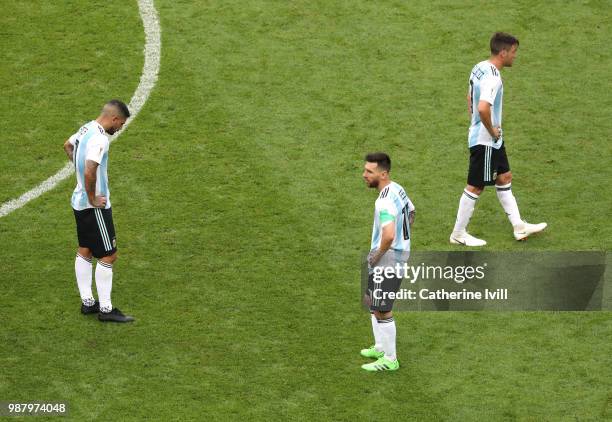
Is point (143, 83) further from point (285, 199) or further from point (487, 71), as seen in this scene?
point (487, 71)

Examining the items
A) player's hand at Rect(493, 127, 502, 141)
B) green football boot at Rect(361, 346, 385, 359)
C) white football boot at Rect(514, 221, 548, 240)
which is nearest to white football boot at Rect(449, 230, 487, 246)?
white football boot at Rect(514, 221, 548, 240)

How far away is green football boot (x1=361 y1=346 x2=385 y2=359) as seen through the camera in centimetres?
1220

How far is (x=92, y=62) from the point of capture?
58.5 feet

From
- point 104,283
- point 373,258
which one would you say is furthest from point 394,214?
point 104,283

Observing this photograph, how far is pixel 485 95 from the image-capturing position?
13.7 metres

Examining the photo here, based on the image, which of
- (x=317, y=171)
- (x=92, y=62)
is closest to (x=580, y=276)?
(x=317, y=171)

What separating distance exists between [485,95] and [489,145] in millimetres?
635

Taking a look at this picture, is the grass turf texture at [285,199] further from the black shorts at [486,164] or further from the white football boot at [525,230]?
the black shorts at [486,164]

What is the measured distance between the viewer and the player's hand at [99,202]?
12406mm

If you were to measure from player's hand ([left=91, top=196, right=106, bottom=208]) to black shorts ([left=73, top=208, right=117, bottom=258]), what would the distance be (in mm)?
108

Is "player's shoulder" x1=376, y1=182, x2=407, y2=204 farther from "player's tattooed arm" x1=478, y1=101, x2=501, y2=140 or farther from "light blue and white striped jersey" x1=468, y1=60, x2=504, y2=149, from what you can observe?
"light blue and white striped jersey" x1=468, y1=60, x2=504, y2=149

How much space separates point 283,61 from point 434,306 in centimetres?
590

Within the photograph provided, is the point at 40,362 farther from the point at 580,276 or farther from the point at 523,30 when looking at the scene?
the point at 523,30

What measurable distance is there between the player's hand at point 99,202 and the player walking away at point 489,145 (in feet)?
13.8
